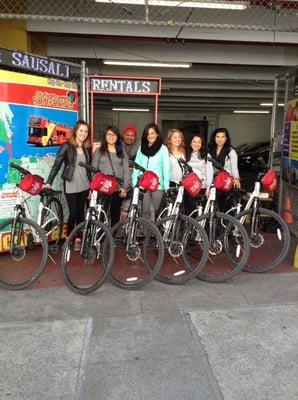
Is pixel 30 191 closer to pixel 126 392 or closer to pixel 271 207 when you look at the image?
pixel 126 392

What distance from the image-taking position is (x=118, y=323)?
11.0 ft

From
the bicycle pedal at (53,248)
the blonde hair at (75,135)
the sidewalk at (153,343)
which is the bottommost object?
the sidewalk at (153,343)

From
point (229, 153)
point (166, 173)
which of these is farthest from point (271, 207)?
point (166, 173)

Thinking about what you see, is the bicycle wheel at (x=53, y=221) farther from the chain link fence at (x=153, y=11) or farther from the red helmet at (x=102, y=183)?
the chain link fence at (x=153, y=11)

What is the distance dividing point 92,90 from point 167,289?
2928 mm

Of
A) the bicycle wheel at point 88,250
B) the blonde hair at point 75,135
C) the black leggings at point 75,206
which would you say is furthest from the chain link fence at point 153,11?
the bicycle wheel at point 88,250

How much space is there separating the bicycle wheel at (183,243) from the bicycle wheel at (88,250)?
→ 2.00ft

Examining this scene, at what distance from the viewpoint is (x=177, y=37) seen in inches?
351

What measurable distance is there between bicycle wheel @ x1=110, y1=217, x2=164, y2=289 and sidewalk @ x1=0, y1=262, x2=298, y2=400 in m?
0.11

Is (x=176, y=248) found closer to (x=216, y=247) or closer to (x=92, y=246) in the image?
(x=216, y=247)

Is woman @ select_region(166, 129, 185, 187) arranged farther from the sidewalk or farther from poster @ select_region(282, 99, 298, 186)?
poster @ select_region(282, 99, 298, 186)

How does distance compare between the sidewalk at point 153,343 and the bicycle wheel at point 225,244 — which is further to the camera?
the bicycle wheel at point 225,244

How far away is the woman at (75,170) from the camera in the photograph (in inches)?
193

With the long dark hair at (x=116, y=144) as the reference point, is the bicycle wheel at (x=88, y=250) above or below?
below
